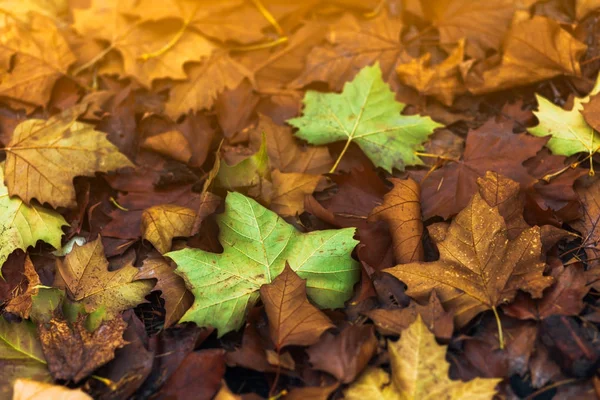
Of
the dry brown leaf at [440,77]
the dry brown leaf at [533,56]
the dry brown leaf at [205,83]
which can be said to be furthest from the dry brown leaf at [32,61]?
the dry brown leaf at [533,56]

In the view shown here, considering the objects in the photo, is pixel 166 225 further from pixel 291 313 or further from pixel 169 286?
pixel 291 313

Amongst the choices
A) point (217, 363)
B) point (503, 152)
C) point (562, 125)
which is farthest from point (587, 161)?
point (217, 363)

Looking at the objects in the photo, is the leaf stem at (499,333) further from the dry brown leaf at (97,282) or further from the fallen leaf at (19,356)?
the fallen leaf at (19,356)

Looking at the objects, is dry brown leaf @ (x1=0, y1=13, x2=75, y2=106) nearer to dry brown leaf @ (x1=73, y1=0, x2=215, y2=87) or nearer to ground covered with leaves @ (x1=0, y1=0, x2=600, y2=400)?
ground covered with leaves @ (x1=0, y1=0, x2=600, y2=400)

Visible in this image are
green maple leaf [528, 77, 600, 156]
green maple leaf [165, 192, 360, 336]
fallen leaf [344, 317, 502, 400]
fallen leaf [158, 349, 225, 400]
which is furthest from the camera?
green maple leaf [528, 77, 600, 156]

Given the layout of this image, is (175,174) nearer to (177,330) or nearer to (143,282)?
(143,282)

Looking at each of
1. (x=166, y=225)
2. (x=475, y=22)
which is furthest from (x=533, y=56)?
(x=166, y=225)

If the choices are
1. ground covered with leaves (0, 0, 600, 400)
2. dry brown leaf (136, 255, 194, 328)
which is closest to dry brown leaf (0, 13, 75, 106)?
ground covered with leaves (0, 0, 600, 400)
